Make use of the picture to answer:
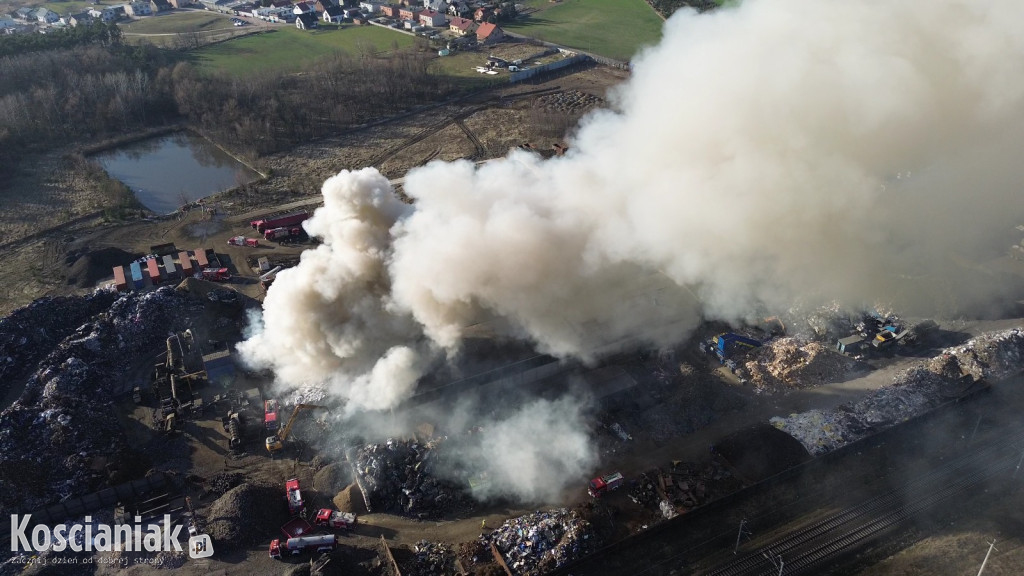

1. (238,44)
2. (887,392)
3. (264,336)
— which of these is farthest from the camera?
(238,44)

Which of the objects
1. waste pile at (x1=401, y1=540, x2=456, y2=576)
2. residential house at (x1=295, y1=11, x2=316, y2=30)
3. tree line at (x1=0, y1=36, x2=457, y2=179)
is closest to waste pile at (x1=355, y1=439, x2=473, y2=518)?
waste pile at (x1=401, y1=540, x2=456, y2=576)

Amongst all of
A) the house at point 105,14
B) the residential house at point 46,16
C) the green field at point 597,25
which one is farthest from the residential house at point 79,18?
the green field at point 597,25

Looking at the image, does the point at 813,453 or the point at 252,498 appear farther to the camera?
the point at 813,453

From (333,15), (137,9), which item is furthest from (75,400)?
(137,9)

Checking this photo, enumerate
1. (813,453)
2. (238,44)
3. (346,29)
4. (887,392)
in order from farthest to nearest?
(346,29) < (238,44) < (887,392) < (813,453)

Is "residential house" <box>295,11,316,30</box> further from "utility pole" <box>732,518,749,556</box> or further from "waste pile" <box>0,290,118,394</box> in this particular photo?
"utility pole" <box>732,518,749,556</box>

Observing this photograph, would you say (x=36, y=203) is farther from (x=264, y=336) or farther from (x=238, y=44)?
(x=238, y=44)

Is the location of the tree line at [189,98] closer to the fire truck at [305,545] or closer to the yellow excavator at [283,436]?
the yellow excavator at [283,436]

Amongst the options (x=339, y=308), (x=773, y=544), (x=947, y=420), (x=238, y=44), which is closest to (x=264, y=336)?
(x=339, y=308)
